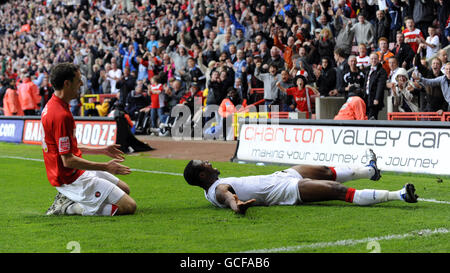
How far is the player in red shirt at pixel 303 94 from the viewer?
17281mm

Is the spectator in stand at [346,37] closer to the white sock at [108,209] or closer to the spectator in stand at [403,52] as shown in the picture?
the spectator in stand at [403,52]

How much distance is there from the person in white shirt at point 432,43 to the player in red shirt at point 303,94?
10.3 feet

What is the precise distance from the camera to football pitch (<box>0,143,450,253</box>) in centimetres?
575

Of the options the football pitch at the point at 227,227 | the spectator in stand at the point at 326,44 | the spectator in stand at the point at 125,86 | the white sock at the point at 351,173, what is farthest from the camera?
the spectator in stand at the point at 125,86

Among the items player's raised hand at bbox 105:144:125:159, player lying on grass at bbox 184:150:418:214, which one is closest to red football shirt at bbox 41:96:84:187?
player's raised hand at bbox 105:144:125:159

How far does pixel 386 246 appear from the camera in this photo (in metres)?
5.61

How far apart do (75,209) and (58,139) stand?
3.64 ft

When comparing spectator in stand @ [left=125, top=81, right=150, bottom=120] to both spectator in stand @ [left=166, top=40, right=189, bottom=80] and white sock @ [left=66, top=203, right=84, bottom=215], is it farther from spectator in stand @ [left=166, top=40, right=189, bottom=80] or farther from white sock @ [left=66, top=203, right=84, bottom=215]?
white sock @ [left=66, top=203, right=84, bottom=215]

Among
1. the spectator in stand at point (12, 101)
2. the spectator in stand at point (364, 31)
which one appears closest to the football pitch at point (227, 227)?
the spectator in stand at point (364, 31)

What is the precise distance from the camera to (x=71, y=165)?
23.4 ft

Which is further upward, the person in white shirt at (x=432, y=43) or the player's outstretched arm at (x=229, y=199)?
the person in white shirt at (x=432, y=43)

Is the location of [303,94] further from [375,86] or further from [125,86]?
[125,86]
